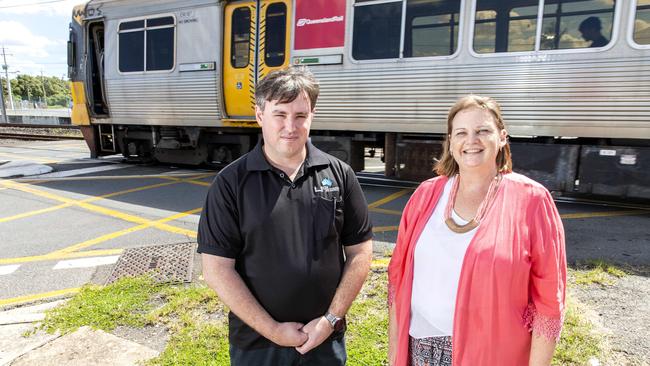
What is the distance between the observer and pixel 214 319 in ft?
10.5

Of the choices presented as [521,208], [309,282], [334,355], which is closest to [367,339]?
[334,355]

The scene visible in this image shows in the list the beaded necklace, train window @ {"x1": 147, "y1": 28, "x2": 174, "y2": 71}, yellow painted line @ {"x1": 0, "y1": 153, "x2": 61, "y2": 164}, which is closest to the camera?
the beaded necklace

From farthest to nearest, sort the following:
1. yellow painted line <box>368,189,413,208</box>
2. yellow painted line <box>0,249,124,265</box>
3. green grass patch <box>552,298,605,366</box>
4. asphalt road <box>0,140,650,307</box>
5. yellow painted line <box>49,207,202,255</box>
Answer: yellow painted line <box>368,189,413,208</box>, yellow painted line <box>49,207,202,255</box>, yellow painted line <box>0,249,124,265</box>, asphalt road <box>0,140,650,307</box>, green grass patch <box>552,298,605,366</box>

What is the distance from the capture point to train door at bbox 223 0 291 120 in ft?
25.1

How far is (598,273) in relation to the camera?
3826 millimetres

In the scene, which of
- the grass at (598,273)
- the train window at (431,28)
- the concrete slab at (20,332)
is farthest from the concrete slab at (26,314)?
the train window at (431,28)

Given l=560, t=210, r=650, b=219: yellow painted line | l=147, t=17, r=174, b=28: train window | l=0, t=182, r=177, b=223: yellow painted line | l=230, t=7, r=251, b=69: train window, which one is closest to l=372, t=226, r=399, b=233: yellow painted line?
l=560, t=210, r=650, b=219: yellow painted line

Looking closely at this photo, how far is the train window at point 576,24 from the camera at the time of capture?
18.2 feet

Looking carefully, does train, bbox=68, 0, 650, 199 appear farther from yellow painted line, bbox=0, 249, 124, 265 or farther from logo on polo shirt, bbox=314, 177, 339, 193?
logo on polo shirt, bbox=314, 177, 339, 193

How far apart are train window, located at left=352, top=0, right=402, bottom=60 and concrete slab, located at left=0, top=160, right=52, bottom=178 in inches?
285

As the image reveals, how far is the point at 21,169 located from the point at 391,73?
8.07m

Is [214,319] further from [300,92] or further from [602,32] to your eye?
[602,32]

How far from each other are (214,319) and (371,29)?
5242 millimetres

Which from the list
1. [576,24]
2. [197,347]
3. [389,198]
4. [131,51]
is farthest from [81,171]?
[576,24]
